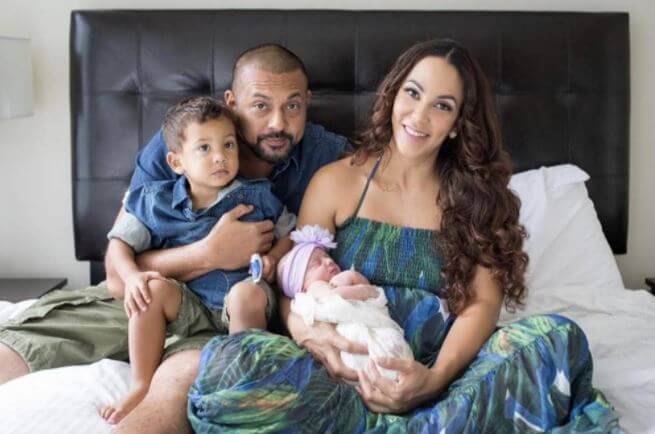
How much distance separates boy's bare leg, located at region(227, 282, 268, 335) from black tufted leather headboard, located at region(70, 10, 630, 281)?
3.26ft

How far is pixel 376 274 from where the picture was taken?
1949 millimetres

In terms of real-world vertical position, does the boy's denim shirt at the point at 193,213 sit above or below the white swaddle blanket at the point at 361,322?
above

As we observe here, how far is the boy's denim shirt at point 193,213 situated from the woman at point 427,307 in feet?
0.42

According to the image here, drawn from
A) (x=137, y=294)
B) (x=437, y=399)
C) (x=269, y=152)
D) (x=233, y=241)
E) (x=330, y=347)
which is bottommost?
(x=437, y=399)

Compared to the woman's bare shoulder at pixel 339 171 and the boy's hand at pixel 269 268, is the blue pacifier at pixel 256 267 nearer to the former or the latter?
the boy's hand at pixel 269 268

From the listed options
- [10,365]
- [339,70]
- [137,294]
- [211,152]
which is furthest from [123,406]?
[339,70]

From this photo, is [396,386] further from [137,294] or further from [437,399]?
[137,294]

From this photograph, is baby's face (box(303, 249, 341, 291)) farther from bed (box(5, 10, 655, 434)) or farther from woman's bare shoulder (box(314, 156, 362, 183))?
bed (box(5, 10, 655, 434))

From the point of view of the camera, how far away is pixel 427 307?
190 centimetres

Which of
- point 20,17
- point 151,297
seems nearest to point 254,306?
point 151,297

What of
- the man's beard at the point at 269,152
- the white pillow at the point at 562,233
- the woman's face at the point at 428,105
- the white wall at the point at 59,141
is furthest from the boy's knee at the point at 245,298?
the white wall at the point at 59,141

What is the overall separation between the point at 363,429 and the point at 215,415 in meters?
0.29

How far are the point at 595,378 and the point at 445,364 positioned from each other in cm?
39

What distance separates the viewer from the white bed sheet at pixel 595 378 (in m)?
1.62
